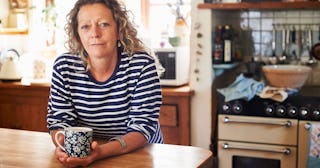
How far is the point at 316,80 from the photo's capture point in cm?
333

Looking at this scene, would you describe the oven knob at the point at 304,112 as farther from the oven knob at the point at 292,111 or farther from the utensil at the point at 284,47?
the utensil at the point at 284,47

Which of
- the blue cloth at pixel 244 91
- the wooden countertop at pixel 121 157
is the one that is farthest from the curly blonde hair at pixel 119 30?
the blue cloth at pixel 244 91

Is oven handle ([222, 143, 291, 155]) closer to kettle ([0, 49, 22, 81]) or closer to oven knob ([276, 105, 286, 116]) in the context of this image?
oven knob ([276, 105, 286, 116])

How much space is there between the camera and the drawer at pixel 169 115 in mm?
3078

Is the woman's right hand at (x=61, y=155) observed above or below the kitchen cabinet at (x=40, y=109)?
above

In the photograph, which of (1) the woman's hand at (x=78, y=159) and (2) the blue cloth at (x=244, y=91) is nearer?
(1) the woman's hand at (x=78, y=159)

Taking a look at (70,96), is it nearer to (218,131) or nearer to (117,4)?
(117,4)

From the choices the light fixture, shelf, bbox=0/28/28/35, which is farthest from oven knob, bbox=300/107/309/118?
the light fixture

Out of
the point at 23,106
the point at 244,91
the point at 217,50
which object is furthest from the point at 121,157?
the point at 23,106

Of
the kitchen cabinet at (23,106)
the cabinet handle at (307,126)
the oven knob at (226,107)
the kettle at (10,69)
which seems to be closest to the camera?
the cabinet handle at (307,126)

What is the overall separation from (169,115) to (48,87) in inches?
36.4

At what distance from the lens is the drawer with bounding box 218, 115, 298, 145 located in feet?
9.20

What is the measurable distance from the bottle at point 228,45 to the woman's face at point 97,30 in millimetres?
1578

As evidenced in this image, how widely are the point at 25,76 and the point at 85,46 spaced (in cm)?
243
